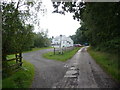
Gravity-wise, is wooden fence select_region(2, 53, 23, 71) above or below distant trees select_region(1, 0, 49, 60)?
below

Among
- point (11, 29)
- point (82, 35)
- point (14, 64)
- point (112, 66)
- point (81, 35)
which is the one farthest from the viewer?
point (81, 35)

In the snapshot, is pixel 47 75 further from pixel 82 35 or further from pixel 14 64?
pixel 82 35

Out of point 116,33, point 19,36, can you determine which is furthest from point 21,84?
point 116,33

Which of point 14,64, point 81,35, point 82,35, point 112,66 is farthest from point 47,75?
point 81,35

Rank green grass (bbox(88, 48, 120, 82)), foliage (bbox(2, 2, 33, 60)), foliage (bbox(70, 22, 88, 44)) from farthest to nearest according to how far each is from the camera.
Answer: foliage (bbox(70, 22, 88, 44)) → foliage (bbox(2, 2, 33, 60)) → green grass (bbox(88, 48, 120, 82))

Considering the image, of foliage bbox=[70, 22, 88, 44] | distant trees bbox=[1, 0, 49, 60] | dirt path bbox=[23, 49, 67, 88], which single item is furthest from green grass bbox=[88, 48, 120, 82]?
foliage bbox=[70, 22, 88, 44]

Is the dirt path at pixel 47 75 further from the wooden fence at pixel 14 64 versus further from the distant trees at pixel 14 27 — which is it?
the distant trees at pixel 14 27

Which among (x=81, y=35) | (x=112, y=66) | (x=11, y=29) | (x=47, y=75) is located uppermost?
(x=81, y=35)

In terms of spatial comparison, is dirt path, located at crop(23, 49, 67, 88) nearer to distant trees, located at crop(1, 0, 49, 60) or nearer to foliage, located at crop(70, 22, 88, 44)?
distant trees, located at crop(1, 0, 49, 60)

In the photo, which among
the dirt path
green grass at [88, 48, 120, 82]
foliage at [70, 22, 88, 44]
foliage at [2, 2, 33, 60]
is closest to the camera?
the dirt path

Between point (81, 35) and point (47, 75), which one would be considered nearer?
point (47, 75)

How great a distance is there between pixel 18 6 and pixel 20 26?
1401 mm

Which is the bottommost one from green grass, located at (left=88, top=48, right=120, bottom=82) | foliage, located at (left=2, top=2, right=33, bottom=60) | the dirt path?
the dirt path

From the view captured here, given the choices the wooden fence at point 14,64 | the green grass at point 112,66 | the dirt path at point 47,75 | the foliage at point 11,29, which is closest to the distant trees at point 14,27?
the foliage at point 11,29
